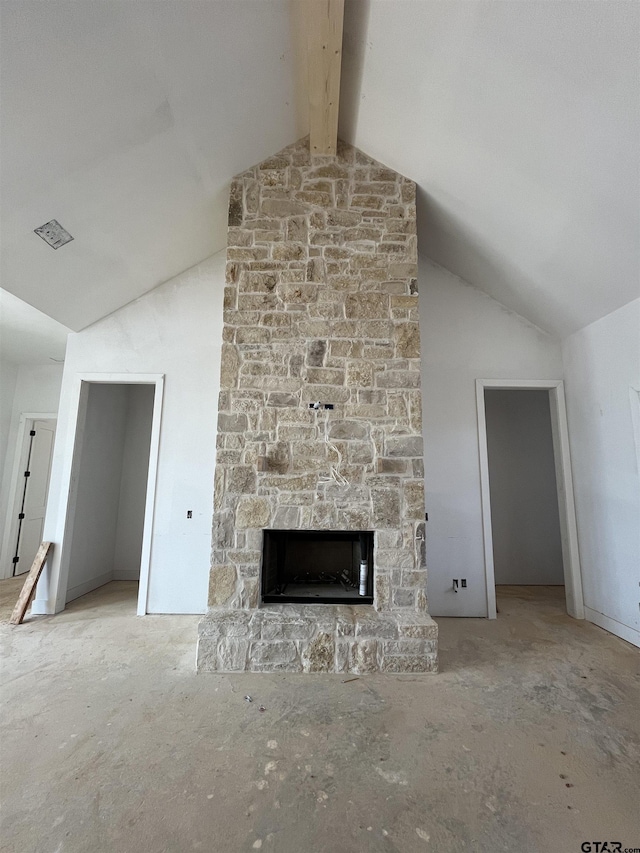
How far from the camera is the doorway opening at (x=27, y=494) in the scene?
185 inches

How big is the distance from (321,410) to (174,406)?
176 cm

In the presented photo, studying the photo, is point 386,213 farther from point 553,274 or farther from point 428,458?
point 428,458

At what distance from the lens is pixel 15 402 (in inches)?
194

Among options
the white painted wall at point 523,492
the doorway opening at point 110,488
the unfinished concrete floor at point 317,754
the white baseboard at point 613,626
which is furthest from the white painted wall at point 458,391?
the doorway opening at point 110,488

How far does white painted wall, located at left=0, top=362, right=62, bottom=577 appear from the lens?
4.74 meters

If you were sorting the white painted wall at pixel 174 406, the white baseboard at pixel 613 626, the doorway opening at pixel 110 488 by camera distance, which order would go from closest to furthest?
1. the white baseboard at pixel 613 626
2. the white painted wall at pixel 174 406
3. the doorway opening at pixel 110 488

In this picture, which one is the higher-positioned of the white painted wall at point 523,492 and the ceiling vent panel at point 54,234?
the ceiling vent panel at point 54,234

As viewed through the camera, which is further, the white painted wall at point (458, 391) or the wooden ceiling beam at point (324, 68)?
the white painted wall at point (458, 391)

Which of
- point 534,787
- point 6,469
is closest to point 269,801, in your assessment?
point 534,787

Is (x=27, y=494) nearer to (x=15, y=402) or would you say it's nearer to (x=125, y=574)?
(x=15, y=402)

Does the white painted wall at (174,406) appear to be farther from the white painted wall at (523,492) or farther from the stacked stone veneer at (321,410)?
the white painted wall at (523,492)

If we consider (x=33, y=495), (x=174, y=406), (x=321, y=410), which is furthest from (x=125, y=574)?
(x=321, y=410)

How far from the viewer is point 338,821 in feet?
4.60

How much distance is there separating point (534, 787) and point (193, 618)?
9.16 ft
